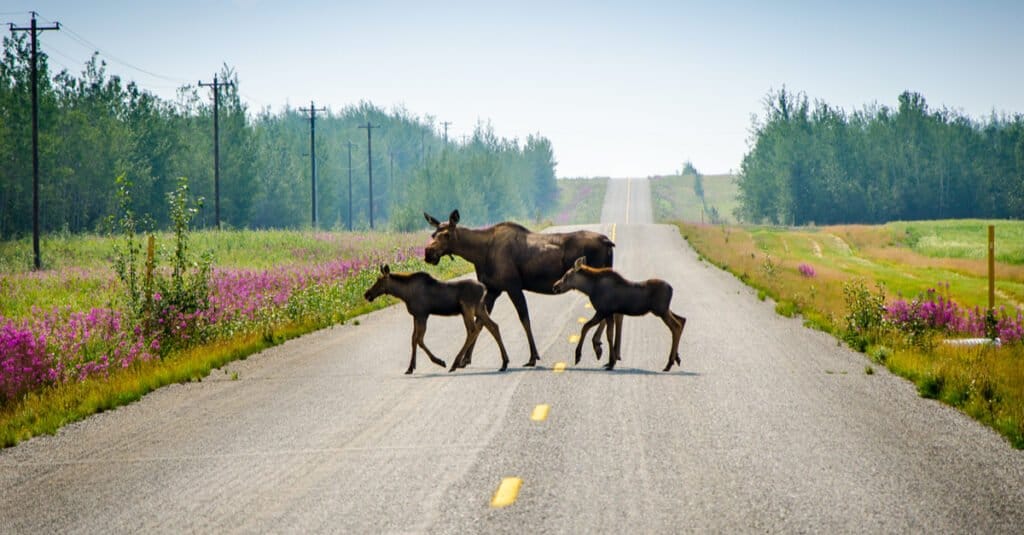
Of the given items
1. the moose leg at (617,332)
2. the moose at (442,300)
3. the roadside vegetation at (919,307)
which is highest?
the moose at (442,300)

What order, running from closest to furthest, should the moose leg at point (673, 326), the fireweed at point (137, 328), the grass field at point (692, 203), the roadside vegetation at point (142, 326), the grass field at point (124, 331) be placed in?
the grass field at point (124, 331) < the roadside vegetation at point (142, 326) < the moose leg at point (673, 326) < the fireweed at point (137, 328) < the grass field at point (692, 203)

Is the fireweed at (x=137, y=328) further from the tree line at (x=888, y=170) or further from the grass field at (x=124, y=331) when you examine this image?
the tree line at (x=888, y=170)

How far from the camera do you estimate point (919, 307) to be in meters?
18.1

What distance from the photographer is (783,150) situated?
380ft

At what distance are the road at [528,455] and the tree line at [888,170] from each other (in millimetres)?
106102

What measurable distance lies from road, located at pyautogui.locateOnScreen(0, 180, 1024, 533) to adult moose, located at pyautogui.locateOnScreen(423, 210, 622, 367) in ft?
3.74

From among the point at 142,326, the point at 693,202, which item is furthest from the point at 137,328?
the point at 693,202

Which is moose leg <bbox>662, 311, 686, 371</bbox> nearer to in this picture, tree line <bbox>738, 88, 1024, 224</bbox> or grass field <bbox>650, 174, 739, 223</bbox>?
tree line <bbox>738, 88, 1024, 224</bbox>

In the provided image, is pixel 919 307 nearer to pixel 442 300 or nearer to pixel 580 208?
pixel 442 300

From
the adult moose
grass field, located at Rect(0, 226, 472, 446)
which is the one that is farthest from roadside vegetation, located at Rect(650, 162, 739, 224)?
the adult moose

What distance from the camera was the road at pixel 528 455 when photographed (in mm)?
6602

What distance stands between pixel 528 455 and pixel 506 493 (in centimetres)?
132

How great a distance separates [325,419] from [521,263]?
4.64 metres

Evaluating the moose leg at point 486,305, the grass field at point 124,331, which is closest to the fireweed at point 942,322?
the moose leg at point 486,305
